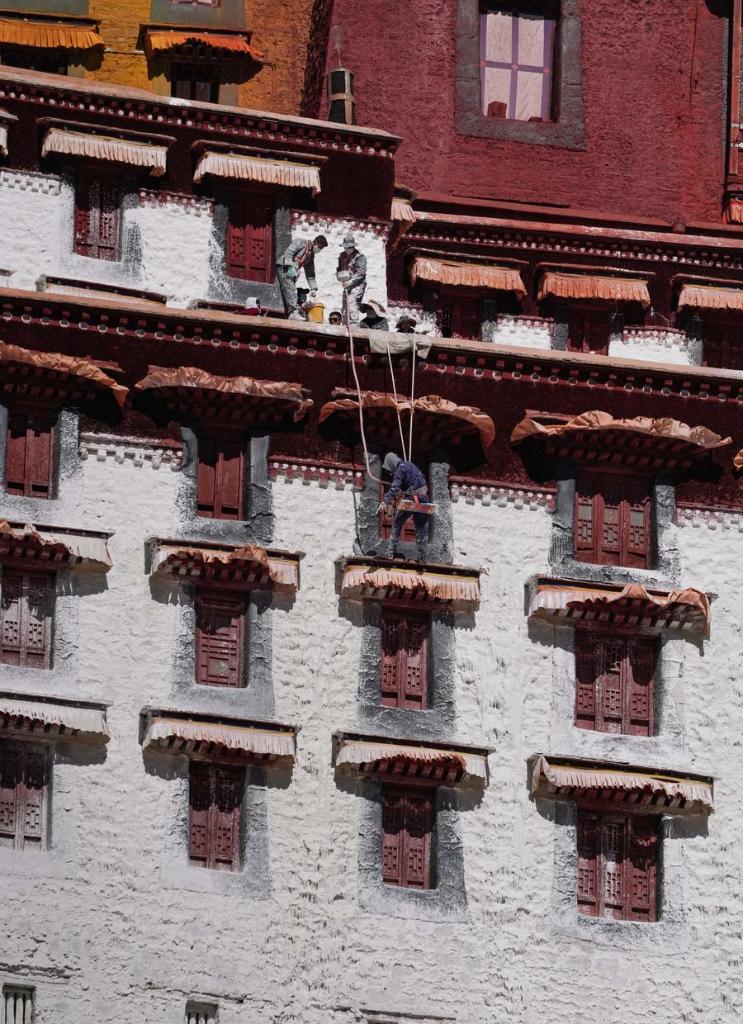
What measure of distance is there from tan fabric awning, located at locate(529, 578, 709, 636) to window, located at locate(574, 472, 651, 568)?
2.10 ft

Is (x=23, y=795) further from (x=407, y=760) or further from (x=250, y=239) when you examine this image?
(x=250, y=239)

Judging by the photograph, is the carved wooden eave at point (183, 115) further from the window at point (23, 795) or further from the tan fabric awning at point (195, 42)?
the window at point (23, 795)

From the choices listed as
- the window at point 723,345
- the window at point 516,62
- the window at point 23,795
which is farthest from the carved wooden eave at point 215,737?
the window at point 516,62

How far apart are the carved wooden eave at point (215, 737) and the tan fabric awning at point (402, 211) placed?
26.3 ft

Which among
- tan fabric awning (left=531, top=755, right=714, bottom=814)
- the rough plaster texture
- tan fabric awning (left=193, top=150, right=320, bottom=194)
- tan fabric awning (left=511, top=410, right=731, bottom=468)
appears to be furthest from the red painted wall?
tan fabric awning (left=531, top=755, right=714, bottom=814)

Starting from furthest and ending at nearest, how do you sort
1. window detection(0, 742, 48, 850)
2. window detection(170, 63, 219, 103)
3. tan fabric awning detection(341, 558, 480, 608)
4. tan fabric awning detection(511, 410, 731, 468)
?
1. window detection(170, 63, 219, 103)
2. tan fabric awning detection(511, 410, 731, 468)
3. tan fabric awning detection(341, 558, 480, 608)
4. window detection(0, 742, 48, 850)

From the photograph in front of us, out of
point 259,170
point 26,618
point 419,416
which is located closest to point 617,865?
point 419,416

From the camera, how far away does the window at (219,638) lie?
117ft

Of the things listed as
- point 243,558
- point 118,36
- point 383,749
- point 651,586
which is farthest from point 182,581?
point 118,36

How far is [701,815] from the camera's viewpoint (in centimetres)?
3631

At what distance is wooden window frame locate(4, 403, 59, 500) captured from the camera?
35781mm

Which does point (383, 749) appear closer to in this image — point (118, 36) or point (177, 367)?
point (177, 367)

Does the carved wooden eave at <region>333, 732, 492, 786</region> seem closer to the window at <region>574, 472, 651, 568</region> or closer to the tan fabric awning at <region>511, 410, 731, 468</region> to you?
the window at <region>574, 472, 651, 568</region>

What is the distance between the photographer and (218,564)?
117 feet
